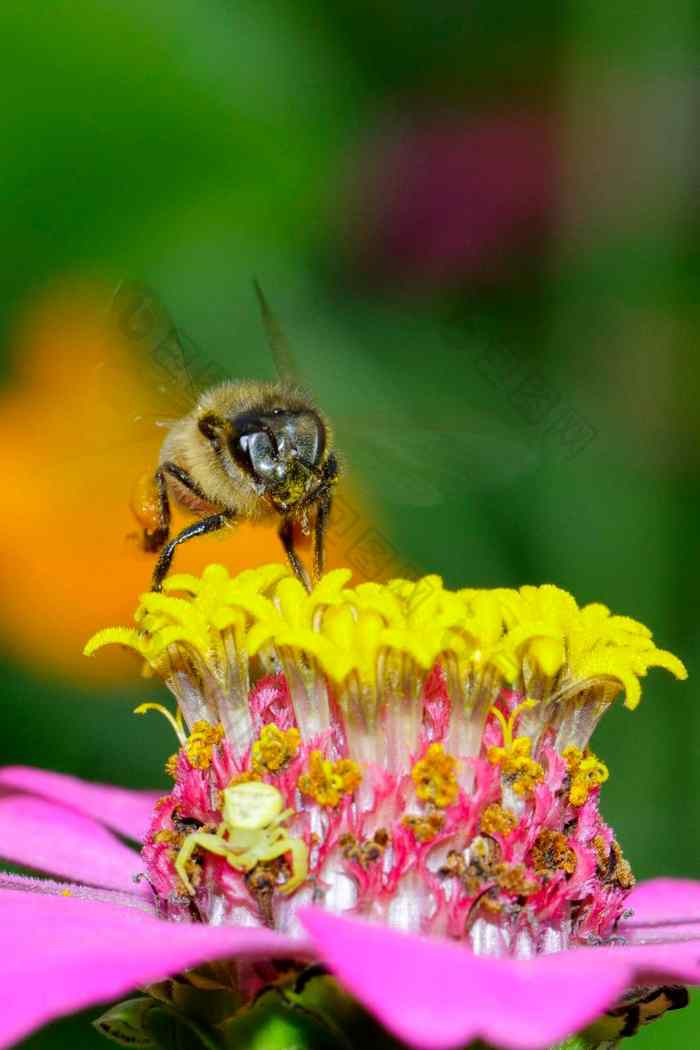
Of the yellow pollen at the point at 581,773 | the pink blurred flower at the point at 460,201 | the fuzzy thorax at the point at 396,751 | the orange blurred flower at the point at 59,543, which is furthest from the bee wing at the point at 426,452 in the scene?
the pink blurred flower at the point at 460,201

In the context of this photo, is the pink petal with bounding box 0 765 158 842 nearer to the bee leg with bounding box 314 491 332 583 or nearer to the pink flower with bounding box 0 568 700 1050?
the pink flower with bounding box 0 568 700 1050

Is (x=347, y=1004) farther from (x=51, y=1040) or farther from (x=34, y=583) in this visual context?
(x=34, y=583)

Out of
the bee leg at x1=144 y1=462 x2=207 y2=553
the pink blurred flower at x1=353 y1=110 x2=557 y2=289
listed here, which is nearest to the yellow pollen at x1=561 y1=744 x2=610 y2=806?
the bee leg at x1=144 y1=462 x2=207 y2=553

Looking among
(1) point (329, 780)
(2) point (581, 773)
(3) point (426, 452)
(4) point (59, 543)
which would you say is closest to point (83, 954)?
(1) point (329, 780)

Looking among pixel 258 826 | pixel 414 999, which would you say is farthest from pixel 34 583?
pixel 414 999

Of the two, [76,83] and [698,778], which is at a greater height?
[76,83]

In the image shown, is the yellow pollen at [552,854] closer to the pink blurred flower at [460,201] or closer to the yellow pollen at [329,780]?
the yellow pollen at [329,780]
